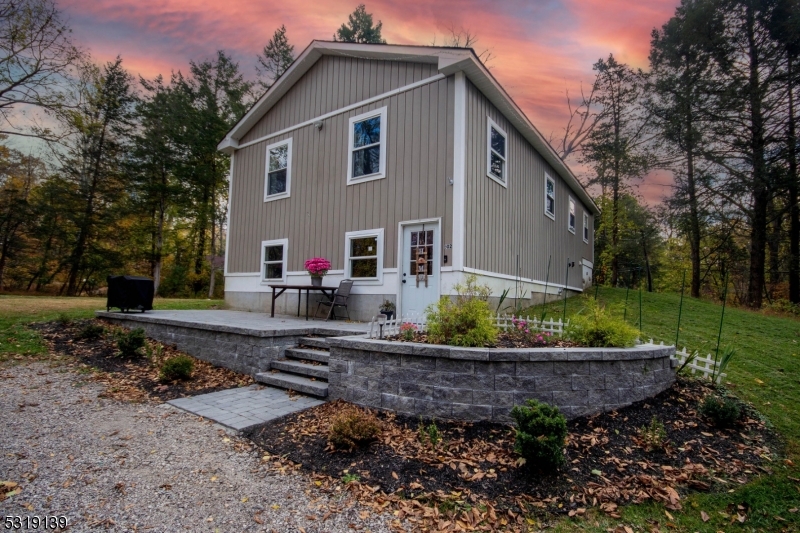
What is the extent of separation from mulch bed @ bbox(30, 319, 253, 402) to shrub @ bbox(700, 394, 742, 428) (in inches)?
201

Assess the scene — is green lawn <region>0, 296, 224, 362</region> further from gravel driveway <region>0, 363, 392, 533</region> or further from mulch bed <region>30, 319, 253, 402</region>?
gravel driveway <region>0, 363, 392, 533</region>

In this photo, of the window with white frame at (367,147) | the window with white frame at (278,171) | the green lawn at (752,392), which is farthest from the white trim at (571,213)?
the window with white frame at (278,171)

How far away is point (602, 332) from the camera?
161 inches

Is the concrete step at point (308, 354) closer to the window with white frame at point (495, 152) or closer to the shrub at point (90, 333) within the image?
the shrub at point (90, 333)

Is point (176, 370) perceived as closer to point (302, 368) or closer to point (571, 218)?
point (302, 368)

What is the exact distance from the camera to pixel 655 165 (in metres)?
15.0

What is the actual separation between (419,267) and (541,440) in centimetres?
455

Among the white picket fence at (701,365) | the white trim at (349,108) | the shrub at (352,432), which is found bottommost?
the shrub at (352,432)

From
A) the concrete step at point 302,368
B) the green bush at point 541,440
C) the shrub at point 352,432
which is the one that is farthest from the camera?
the concrete step at point 302,368

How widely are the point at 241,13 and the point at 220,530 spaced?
8776 mm

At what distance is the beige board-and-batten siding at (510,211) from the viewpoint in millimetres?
6992

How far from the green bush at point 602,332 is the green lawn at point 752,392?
74 centimetres

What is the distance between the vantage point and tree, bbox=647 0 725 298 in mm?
12359

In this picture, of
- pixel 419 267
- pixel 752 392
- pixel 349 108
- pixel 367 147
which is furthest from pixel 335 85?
pixel 752 392
